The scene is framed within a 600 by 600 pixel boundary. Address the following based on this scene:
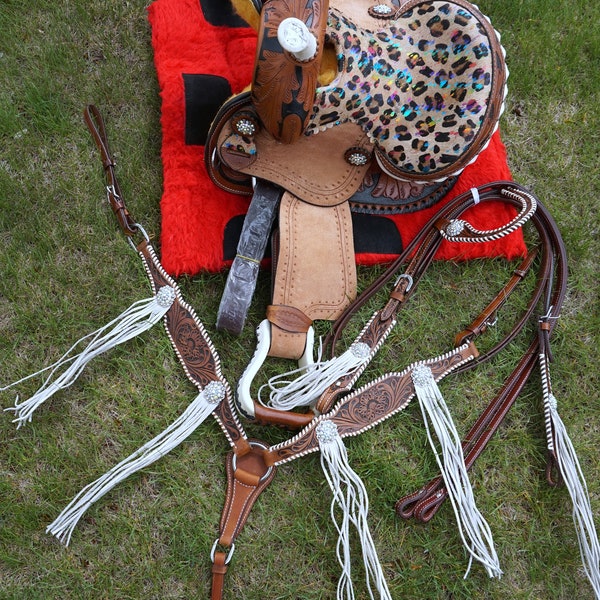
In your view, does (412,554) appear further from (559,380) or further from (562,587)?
(559,380)

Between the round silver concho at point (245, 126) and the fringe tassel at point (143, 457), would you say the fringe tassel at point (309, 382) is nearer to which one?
the fringe tassel at point (143, 457)

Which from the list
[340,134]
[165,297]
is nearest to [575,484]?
[340,134]

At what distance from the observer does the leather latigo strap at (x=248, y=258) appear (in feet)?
5.99

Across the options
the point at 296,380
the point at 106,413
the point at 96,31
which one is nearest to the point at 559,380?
the point at 296,380

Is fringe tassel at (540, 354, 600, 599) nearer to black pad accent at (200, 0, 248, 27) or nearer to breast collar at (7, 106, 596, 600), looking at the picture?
breast collar at (7, 106, 596, 600)

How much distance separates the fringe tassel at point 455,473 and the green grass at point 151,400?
60 mm

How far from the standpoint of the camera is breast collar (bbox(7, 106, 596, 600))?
1.83 meters

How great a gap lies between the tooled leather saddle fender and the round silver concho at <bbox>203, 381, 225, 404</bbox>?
20 centimetres

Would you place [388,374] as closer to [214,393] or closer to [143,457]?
[214,393]

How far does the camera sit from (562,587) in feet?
6.15

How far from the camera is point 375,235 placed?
2051 millimetres

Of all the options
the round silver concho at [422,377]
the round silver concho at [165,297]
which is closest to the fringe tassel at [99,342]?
the round silver concho at [165,297]

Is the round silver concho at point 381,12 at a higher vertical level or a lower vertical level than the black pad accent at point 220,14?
higher

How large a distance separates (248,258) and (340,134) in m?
0.49
